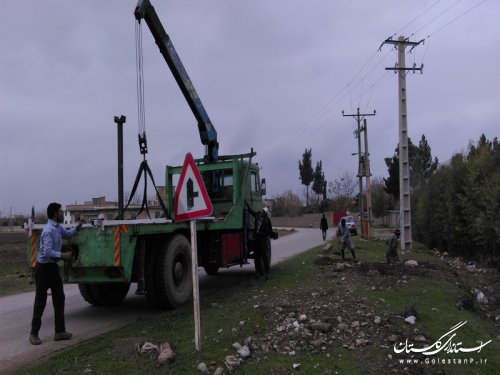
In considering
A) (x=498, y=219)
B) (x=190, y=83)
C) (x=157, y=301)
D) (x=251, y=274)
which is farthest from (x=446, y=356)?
(x=498, y=219)

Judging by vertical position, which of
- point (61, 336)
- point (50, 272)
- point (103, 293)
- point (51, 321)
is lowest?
point (51, 321)

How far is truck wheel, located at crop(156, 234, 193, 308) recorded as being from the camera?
8805 mm

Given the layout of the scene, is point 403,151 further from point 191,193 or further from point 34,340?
point 34,340

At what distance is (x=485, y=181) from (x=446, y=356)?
55.6 feet

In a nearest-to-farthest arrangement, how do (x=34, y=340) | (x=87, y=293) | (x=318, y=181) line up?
1. (x=34, y=340)
2. (x=87, y=293)
3. (x=318, y=181)

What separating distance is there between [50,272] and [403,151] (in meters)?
18.7

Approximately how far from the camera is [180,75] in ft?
43.3

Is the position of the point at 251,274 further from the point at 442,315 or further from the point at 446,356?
the point at 446,356

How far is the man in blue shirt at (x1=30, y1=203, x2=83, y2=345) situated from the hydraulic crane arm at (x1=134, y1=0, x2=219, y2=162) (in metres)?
6.48

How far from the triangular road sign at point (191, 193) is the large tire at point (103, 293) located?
14.4 feet

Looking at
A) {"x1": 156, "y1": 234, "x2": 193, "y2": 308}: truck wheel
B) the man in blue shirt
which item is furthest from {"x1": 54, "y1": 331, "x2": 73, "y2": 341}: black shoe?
{"x1": 156, "y1": 234, "x2": 193, "y2": 308}: truck wheel

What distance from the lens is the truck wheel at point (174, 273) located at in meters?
8.80

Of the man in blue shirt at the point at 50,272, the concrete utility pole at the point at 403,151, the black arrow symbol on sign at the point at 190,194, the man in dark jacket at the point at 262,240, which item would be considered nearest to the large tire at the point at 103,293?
the man in blue shirt at the point at 50,272

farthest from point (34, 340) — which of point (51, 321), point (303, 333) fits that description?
point (303, 333)
